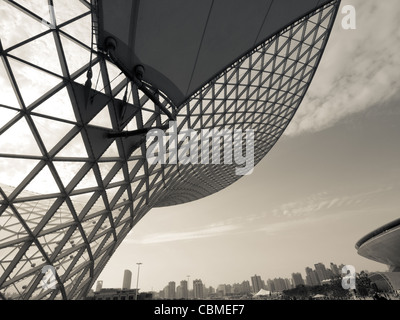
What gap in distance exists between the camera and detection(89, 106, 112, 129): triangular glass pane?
10281 mm

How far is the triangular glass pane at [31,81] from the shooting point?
286 inches

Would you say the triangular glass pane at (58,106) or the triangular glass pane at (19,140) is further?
the triangular glass pane at (58,106)

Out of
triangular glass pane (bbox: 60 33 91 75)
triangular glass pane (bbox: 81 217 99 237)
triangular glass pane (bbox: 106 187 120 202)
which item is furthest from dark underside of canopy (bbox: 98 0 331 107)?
triangular glass pane (bbox: 81 217 99 237)

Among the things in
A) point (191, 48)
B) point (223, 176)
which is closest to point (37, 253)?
point (191, 48)

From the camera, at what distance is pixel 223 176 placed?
4666 centimetres

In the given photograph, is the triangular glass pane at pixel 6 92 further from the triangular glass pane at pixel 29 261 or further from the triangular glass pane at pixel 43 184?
the triangular glass pane at pixel 29 261

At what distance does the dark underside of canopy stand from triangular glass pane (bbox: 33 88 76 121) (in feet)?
7.83

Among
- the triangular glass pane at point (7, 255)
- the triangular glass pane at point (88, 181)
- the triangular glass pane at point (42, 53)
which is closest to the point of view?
Result: the triangular glass pane at point (42, 53)

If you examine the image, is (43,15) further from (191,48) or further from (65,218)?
(65,218)

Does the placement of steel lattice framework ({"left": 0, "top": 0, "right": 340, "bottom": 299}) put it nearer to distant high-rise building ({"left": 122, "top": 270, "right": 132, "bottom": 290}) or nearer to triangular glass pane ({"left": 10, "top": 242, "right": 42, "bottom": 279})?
triangular glass pane ({"left": 10, "top": 242, "right": 42, "bottom": 279})

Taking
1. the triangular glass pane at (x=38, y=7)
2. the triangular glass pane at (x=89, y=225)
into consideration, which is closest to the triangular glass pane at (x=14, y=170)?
the triangular glass pane at (x=38, y=7)

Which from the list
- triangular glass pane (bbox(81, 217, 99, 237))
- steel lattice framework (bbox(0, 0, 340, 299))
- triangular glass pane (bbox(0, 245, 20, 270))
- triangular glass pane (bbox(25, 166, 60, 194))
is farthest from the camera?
triangular glass pane (bbox(81, 217, 99, 237))

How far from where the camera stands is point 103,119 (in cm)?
1062

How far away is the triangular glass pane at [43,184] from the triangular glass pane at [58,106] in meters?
2.35
